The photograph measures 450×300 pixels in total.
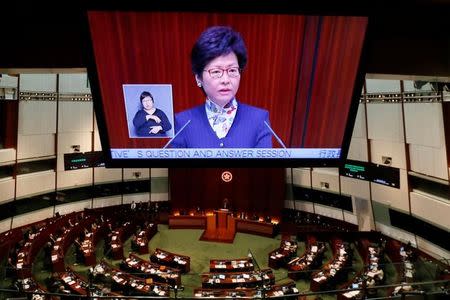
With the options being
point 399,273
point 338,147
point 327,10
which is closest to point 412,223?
point 399,273

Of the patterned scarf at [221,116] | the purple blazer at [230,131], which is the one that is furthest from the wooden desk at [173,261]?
the patterned scarf at [221,116]

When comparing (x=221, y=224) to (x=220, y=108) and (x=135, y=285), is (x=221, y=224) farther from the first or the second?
(x=220, y=108)

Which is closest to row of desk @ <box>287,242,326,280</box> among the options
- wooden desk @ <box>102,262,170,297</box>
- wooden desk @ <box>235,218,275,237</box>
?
wooden desk @ <box>235,218,275,237</box>

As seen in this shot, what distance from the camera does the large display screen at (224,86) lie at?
104 inches

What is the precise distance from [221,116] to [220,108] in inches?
2.9

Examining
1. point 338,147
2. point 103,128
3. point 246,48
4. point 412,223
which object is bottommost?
point 412,223

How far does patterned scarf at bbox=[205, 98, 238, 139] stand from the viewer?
2934 millimetres

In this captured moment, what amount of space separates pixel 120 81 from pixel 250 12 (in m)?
1.16

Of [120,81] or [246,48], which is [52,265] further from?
[246,48]

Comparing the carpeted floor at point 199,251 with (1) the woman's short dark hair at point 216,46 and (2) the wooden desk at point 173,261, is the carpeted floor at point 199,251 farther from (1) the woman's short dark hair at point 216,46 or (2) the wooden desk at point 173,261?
(1) the woman's short dark hair at point 216,46

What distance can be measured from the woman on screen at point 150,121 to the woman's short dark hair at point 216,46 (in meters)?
0.49

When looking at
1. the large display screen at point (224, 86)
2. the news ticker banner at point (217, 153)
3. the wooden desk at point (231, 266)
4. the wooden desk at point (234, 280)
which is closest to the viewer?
the large display screen at point (224, 86)

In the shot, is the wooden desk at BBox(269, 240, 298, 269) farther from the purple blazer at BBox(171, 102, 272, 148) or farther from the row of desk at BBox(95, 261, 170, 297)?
the purple blazer at BBox(171, 102, 272, 148)

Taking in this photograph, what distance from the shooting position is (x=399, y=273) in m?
8.16
